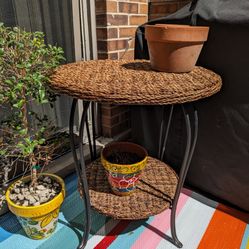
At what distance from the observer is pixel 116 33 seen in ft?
5.14

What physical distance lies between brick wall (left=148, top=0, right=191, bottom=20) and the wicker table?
0.75m

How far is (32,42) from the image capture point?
0.96 meters

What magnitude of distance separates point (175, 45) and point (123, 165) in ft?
1.79

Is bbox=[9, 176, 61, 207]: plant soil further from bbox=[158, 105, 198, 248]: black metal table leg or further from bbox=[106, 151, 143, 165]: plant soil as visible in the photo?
bbox=[158, 105, 198, 248]: black metal table leg

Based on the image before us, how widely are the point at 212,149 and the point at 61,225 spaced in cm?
90

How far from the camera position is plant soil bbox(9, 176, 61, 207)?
1.09 meters

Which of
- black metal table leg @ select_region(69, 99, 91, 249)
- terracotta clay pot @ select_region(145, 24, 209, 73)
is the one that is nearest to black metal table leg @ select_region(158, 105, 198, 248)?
terracotta clay pot @ select_region(145, 24, 209, 73)

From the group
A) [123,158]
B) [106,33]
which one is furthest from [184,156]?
[106,33]

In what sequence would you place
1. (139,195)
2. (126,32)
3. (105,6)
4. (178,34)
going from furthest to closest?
(126,32)
(105,6)
(139,195)
(178,34)

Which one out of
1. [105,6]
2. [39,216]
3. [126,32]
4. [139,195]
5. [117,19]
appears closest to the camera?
[39,216]

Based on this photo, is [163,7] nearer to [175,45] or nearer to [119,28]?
[119,28]

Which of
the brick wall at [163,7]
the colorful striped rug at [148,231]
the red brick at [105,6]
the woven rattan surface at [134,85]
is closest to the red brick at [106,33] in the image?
the red brick at [105,6]

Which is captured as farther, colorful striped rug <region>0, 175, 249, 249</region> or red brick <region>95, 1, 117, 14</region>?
red brick <region>95, 1, 117, 14</region>

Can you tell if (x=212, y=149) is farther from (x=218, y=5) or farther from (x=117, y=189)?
(x=218, y=5)
